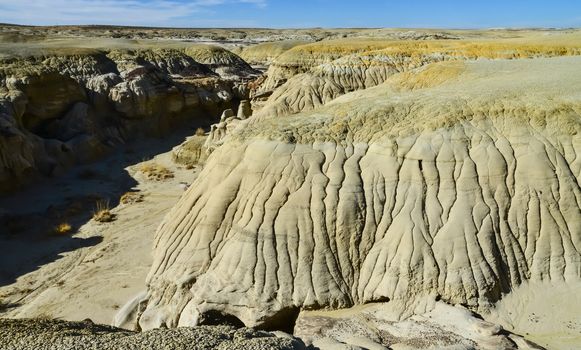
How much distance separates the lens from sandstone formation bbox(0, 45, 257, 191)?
2453 cm

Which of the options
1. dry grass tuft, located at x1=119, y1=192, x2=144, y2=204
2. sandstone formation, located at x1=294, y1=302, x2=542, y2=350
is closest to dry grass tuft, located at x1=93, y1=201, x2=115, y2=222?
dry grass tuft, located at x1=119, y1=192, x2=144, y2=204

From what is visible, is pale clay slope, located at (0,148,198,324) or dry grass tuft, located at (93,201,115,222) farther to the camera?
dry grass tuft, located at (93,201,115,222)

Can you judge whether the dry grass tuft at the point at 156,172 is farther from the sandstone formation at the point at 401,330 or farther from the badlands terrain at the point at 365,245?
the sandstone formation at the point at 401,330

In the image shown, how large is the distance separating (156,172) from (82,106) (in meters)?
7.73

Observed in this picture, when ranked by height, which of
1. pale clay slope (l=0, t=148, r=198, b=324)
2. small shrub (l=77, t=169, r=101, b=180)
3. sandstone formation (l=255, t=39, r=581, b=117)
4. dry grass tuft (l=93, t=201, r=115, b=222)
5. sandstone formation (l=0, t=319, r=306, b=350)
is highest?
sandstone formation (l=255, t=39, r=581, b=117)

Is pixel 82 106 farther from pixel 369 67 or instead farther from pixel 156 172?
pixel 369 67

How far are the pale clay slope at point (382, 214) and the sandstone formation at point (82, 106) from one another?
14.7 m

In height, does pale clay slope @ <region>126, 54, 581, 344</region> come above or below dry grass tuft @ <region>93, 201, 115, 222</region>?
above

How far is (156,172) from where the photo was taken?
26203 mm

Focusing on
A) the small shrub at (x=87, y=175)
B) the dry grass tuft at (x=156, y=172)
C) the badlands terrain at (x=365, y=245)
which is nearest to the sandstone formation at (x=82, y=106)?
the small shrub at (x=87, y=175)

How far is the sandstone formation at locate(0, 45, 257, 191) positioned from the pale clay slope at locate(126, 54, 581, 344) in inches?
581

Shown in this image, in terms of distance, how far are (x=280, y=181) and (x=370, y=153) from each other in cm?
228

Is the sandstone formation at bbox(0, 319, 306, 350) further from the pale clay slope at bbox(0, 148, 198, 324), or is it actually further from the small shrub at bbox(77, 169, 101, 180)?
the small shrub at bbox(77, 169, 101, 180)

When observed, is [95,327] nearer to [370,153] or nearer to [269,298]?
[269,298]
